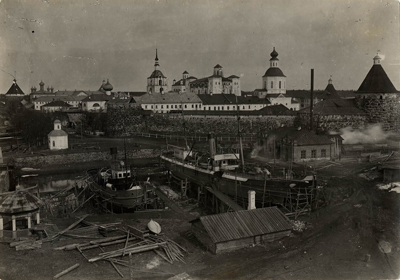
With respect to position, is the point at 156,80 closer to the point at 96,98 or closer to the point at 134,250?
the point at 96,98

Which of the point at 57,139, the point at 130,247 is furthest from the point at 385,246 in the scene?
the point at 57,139

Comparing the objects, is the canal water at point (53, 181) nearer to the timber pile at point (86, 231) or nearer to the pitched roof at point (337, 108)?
the timber pile at point (86, 231)

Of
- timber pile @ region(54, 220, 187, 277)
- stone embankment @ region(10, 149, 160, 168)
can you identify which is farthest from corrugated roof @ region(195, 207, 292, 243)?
stone embankment @ region(10, 149, 160, 168)

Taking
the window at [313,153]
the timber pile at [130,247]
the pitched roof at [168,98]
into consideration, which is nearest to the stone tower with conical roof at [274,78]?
the pitched roof at [168,98]

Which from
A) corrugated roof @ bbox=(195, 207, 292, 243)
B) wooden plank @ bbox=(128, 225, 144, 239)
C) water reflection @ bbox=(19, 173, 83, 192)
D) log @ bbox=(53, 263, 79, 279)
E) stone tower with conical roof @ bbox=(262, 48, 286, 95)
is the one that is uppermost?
stone tower with conical roof @ bbox=(262, 48, 286, 95)

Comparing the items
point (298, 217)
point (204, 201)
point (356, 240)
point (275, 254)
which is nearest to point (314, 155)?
point (204, 201)

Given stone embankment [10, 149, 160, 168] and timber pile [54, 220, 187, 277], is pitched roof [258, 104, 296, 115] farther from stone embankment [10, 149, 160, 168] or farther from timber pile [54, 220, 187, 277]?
timber pile [54, 220, 187, 277]

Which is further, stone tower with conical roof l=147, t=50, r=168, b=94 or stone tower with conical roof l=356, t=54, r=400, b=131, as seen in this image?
stone tower with conical roof l=147, t=50, r=168, b=94
